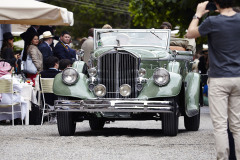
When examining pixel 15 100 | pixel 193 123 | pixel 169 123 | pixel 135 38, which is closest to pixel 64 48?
pixel 15 100

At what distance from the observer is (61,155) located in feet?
25.6

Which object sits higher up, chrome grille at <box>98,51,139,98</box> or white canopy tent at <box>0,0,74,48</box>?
white canopy tent at <box>0,0,74,48</box>

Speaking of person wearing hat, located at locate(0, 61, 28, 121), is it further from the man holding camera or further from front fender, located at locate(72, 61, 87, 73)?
the man holding camera

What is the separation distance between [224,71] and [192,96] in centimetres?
423

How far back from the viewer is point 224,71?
6.31m

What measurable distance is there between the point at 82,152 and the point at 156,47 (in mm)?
4166

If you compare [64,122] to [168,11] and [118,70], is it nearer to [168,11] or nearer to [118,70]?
[118,70]

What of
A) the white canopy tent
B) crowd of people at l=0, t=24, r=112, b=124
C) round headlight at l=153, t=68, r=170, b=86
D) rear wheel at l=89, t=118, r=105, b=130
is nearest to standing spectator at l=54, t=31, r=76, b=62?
crowd of people at l=0, t=24, r=112, b=124

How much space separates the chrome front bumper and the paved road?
44cm

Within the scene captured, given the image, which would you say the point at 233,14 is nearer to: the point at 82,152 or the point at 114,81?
the point at 82,152

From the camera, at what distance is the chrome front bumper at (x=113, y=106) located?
9.77 m

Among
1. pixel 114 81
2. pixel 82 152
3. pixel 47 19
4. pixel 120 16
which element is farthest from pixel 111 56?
pixel 120 16

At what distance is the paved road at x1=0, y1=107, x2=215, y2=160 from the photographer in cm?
774

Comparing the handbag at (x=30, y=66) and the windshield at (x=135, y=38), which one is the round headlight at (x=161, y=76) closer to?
the windshield at (x=135, y=38)
